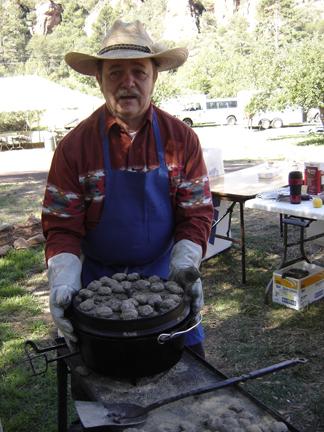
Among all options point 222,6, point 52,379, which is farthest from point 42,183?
point 222,6

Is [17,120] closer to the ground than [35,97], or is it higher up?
closer to the ground

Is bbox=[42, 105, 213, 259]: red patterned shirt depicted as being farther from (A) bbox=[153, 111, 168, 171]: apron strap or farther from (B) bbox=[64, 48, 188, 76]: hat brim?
(B) bbox=[64, 48, 188, 76]: hat brim

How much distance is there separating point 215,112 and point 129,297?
27.5 meters

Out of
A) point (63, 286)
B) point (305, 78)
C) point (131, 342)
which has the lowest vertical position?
point (131, 342)

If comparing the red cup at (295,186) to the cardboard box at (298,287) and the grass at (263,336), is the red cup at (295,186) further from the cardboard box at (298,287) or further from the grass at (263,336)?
the grass at (263,336)

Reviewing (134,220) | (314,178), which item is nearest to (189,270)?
(134,220)

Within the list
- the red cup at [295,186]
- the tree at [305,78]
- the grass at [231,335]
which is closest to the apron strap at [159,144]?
the grass at [231,335]

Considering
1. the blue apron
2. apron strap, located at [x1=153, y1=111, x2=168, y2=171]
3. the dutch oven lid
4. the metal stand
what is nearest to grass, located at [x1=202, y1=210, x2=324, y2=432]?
the metal stand

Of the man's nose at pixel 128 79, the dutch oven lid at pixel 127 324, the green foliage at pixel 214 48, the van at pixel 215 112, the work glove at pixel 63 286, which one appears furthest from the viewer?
the van at pixel 215 112

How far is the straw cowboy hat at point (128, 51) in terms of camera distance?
186 centimetres

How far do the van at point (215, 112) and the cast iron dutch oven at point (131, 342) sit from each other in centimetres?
2705

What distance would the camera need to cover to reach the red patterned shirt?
1921 mm

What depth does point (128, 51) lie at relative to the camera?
1.85 metres

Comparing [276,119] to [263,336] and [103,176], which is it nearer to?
[263,336]
